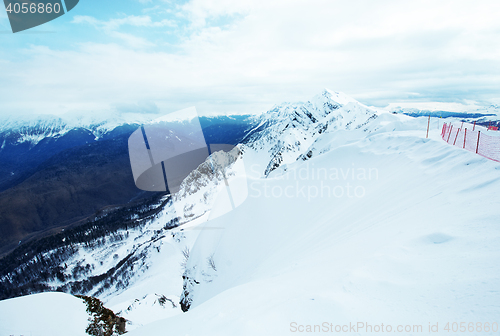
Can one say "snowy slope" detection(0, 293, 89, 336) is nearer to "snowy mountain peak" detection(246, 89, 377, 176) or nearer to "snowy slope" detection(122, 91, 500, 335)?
"snowy slope" detection(122, 91, 500, 335)

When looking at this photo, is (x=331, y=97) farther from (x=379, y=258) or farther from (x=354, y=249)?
(x=379, y=258)

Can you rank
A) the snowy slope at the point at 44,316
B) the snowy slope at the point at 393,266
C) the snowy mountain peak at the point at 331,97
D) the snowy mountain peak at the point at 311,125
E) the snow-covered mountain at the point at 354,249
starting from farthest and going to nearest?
1. the snowy mountain peak at the point at 331,97
2. the snowy mountain peak at the point at 311,125
3. the snowy slope at the point at 44,316
4. the snow-covered mountain at the point at 354,249
5. the snowy slope at the point at 393,266

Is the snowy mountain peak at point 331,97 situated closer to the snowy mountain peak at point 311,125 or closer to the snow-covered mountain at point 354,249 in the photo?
the snowy mountain peak at point 311,125

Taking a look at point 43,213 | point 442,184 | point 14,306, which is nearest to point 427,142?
point 442,184

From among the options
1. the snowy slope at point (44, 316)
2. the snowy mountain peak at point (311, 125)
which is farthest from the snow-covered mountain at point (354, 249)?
the snowy mountain peak at point (311, 125)

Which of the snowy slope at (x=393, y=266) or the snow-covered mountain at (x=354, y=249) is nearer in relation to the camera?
the snowy slope at (x=393, y=266)

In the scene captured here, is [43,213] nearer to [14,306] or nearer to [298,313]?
[14,306]

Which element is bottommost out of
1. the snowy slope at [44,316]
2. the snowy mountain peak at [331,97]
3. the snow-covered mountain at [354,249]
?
the snowy slope at [44,316]

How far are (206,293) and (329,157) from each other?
19.1 metres

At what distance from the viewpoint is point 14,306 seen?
1102 centimetres

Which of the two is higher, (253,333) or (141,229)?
(253,333)

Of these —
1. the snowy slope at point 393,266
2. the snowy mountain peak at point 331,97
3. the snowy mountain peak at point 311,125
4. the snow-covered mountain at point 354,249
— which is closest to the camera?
the snowy slope at point 393,266

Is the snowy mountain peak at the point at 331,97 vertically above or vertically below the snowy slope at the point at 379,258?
above

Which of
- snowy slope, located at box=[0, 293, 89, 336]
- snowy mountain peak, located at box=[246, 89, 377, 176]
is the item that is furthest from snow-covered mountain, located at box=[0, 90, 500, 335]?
snowy mountain peak, located at box=[246, 89, 377, 176]
